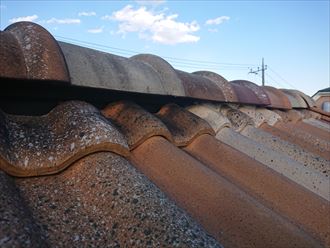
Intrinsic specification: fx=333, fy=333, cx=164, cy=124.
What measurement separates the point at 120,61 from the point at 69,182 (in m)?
0.72

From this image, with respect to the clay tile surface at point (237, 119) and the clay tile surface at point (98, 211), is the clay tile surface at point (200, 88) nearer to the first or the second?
the clay tile surface at point (237, 119)

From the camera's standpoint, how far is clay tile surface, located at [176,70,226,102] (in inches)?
74.0

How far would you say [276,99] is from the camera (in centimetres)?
329

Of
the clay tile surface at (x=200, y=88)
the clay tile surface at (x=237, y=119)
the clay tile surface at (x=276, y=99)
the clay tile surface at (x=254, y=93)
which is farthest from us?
the clay tile surface at (x=276, y=99)

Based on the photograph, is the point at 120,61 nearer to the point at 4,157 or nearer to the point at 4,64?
the point at 4,64

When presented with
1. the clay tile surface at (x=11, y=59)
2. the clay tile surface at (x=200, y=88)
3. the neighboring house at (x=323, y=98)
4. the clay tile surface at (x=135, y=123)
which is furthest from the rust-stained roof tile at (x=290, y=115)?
the neighboring house at (x=323, y=98)

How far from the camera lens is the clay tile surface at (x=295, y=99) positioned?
381cm

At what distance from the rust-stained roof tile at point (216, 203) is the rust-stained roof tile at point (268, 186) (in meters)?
0.17

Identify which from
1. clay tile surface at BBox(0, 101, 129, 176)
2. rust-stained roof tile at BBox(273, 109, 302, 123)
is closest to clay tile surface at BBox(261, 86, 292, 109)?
rust-stained roof tile at BBox(273, 109, 302, 123)

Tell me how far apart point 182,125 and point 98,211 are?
33.0 inches

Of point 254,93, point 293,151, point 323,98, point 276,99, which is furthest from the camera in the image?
point 323,98

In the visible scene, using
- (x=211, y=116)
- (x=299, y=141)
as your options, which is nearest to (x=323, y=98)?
(x=299, y=141)

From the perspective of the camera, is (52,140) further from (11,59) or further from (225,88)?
(225,88)

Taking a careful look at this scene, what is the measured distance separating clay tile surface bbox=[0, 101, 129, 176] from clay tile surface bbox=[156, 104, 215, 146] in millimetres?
491
